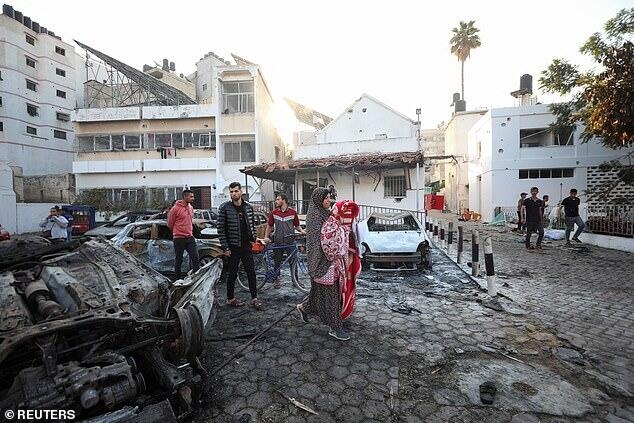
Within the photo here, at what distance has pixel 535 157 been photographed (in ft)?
62.5

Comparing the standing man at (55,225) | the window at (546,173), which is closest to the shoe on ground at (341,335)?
the standing man at (55,225)

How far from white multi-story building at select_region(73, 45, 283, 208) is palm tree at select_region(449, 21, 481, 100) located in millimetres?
21229

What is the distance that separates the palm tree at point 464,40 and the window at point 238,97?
74.5 ft

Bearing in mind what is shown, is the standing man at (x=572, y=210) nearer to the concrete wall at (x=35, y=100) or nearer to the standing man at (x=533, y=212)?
the standing man at (x=533, y=212)

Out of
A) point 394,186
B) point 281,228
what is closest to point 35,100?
point 394,186

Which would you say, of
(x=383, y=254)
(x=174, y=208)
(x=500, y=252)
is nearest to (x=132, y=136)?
(x=174, y=208)

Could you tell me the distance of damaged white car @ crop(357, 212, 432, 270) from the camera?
7156 mm

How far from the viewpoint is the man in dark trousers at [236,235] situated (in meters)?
4.84

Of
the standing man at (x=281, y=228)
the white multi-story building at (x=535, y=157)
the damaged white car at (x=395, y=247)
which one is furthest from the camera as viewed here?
the white multi-story building at (x=535, y=157)

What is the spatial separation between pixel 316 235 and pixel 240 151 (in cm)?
1867

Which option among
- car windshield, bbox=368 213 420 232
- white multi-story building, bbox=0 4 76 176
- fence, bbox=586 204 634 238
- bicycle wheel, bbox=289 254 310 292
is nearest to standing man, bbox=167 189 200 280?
bicycle wheel, bbox=289 254 310 292

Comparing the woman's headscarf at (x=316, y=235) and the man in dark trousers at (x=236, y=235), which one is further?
the man in dark trousers at (x=236, y=235)

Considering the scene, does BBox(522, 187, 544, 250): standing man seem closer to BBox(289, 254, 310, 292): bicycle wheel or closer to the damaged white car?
the damaged white car

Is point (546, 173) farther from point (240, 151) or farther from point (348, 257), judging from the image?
point (348, 257)
